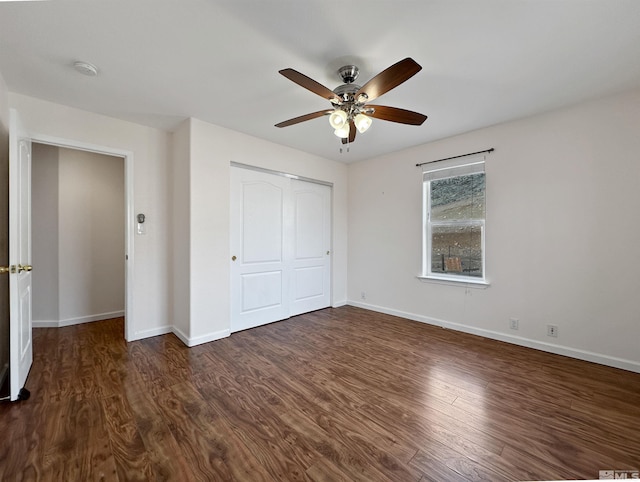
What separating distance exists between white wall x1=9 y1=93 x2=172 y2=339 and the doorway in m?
1.12

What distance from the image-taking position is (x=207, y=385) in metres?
2.17

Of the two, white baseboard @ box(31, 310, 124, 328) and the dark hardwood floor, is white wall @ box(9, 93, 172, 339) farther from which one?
white baseboard @ box(31, 310, 124, 328)

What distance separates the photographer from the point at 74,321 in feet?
11.9

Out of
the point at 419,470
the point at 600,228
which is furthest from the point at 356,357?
the point at 600,228

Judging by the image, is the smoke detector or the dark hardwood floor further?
the smoke detector

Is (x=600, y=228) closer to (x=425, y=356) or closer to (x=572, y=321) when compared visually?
(x=572, y=321)

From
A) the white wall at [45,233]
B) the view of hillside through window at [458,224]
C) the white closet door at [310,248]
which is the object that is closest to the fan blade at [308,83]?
the white closet door at [310,248]

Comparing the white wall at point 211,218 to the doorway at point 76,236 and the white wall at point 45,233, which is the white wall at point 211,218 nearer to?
the doorway at point 76,236

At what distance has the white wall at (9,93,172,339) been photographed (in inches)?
112

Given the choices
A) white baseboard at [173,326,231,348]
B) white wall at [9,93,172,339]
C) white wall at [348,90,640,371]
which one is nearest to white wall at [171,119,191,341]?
white baseboard at [173,326,231,348]

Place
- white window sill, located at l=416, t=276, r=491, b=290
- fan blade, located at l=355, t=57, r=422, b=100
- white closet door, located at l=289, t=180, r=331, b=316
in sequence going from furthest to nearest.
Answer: white closet door, located at l=289, t=180, r=331, b=316, white window sill, located at l=416, t=276, r=491, b=290, fan blade, located at l=355, t=57, r=422, b=100

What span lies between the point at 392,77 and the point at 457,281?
2.71 meters

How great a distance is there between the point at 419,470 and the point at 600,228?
2.78 m

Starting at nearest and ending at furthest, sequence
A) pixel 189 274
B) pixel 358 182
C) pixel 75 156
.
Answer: pixel 189 274
pixel 75 156
pixel 358 182
